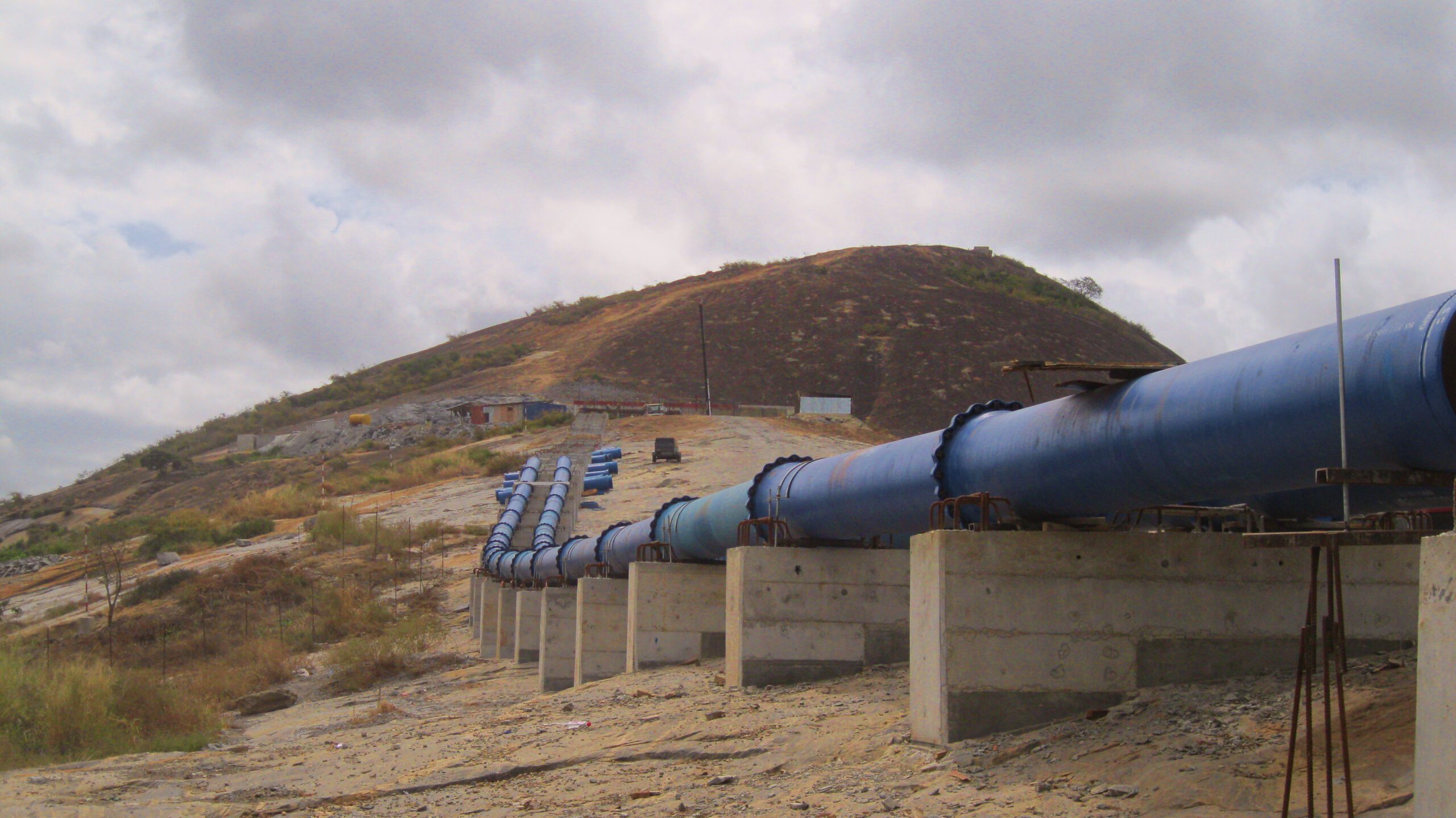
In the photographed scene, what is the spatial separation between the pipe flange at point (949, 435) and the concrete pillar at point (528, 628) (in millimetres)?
15966

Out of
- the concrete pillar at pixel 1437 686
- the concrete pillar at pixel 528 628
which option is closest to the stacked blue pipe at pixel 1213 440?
the concrete pillar at pixel 1437 686

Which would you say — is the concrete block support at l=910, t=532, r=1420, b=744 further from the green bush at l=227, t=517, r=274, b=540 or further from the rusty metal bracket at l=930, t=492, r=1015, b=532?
the green bush at l=227, t=517, r=274, b=540

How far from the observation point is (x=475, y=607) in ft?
103

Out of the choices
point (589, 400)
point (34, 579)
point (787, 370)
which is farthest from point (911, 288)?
point (34, 579)

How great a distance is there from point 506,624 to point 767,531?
1456 cm

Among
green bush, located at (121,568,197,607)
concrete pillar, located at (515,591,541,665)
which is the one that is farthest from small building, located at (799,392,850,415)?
concrete pillar, located at (515,591,541,665)

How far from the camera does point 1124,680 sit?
893 centimetres

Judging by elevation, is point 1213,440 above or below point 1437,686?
above

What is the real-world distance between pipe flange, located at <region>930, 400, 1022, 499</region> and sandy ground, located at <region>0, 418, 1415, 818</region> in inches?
75.3

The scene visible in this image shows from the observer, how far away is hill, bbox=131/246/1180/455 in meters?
89.1

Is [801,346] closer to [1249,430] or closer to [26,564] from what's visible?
[26,564]

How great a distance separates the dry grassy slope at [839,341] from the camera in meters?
88.6

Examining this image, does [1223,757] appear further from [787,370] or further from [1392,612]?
[787,370]

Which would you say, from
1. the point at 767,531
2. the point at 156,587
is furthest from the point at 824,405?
the point at 767,531
